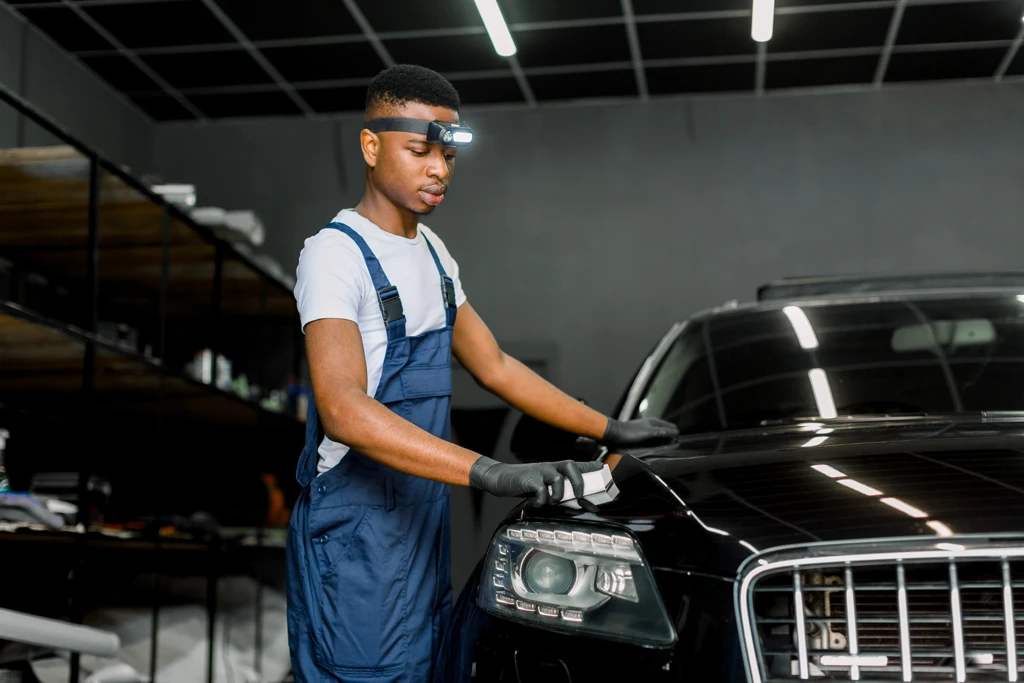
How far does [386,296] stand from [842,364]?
3.59 feet

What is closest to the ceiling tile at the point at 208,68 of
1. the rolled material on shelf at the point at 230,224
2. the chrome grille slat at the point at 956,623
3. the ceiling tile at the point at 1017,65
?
the rolled material on shelf at the point at 230,224

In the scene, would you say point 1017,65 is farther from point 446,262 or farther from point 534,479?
point 534,479

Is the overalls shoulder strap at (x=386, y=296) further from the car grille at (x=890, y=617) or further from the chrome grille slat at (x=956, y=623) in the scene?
the chrome grille slat at (x=956, y=623)

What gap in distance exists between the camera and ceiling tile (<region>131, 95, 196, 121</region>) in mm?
7141

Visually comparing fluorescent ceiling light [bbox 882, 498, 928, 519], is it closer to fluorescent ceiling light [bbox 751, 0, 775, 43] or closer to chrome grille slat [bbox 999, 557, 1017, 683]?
chrome grille slat [bbox 999, 557, 1017, 683]

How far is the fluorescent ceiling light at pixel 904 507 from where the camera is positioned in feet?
4.85

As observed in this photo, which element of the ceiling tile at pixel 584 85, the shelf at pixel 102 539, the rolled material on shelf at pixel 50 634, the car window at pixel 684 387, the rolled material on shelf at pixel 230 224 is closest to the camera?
the rolled material on shelf at pixel 50 634

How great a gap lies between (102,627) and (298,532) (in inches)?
99.3

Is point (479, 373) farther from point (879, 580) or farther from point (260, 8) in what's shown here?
point (260, 8)

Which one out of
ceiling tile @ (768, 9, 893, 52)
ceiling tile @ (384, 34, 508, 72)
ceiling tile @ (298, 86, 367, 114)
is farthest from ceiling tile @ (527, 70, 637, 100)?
ceiling tile @ (298, 86, 367, 114)

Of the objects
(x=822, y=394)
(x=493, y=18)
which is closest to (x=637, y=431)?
(x=822, y=394)

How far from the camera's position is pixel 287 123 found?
24.8 feet

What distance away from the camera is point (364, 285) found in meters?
2.02

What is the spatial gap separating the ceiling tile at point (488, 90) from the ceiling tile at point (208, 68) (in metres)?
1.18
